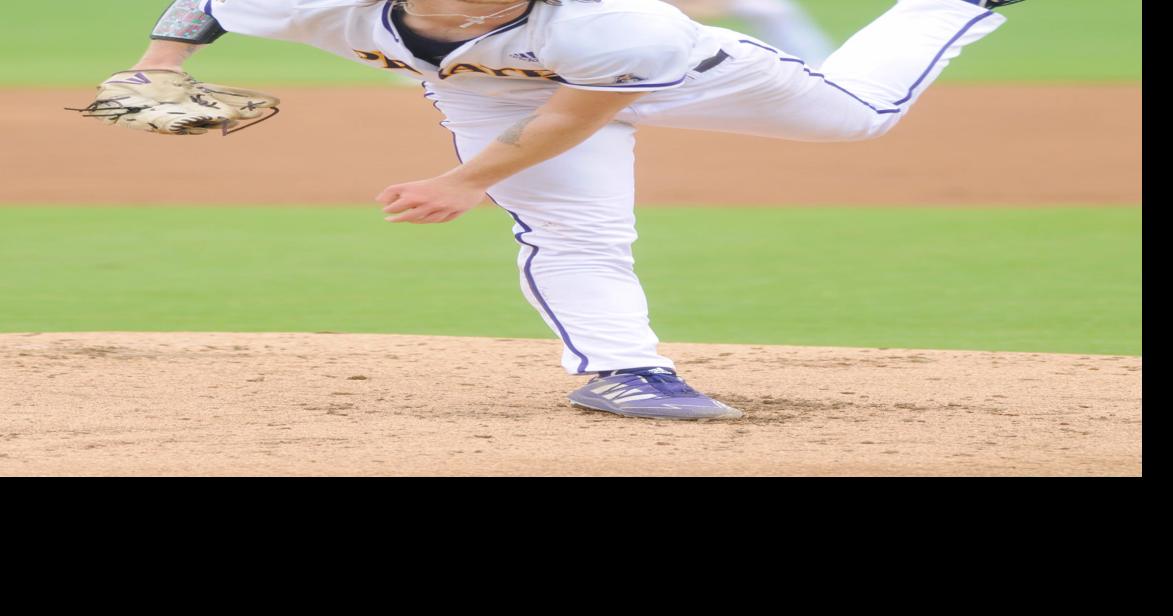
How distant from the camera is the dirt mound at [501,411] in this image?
133 inches

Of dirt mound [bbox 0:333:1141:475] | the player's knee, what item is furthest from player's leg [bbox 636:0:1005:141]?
dirt mound [bbox 0:333:1141:475]

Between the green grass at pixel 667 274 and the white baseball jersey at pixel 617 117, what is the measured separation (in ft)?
4.92

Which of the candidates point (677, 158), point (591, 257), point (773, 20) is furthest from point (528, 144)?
point (773, 20)

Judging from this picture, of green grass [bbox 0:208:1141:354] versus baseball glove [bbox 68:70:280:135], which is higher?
baseball glove [bbox 68:70:280:135]

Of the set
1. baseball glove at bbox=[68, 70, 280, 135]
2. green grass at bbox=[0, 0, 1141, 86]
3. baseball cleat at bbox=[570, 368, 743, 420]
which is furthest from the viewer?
green grass at bbox=[0, 0, 1141, 86]

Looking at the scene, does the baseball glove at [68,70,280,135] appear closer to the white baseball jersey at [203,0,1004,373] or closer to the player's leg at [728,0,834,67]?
the white baseball jersey at [203,0,1004,373]

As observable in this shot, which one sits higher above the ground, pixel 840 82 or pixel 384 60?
pixel 384 60

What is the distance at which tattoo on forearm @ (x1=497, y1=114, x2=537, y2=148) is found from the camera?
3.39 metres

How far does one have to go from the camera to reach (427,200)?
3.31 metres

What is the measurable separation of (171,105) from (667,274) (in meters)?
3.52

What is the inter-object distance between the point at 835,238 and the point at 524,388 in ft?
11.7

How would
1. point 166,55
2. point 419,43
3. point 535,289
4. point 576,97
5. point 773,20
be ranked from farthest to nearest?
1. point 773,20
2. point 535,289
3. point 166,55
4. point 419,43
5. point 576,97

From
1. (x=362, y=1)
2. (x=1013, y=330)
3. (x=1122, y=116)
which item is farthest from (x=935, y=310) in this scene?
(x=1122, y=116)

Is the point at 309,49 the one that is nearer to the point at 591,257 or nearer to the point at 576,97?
the point at 591,257
